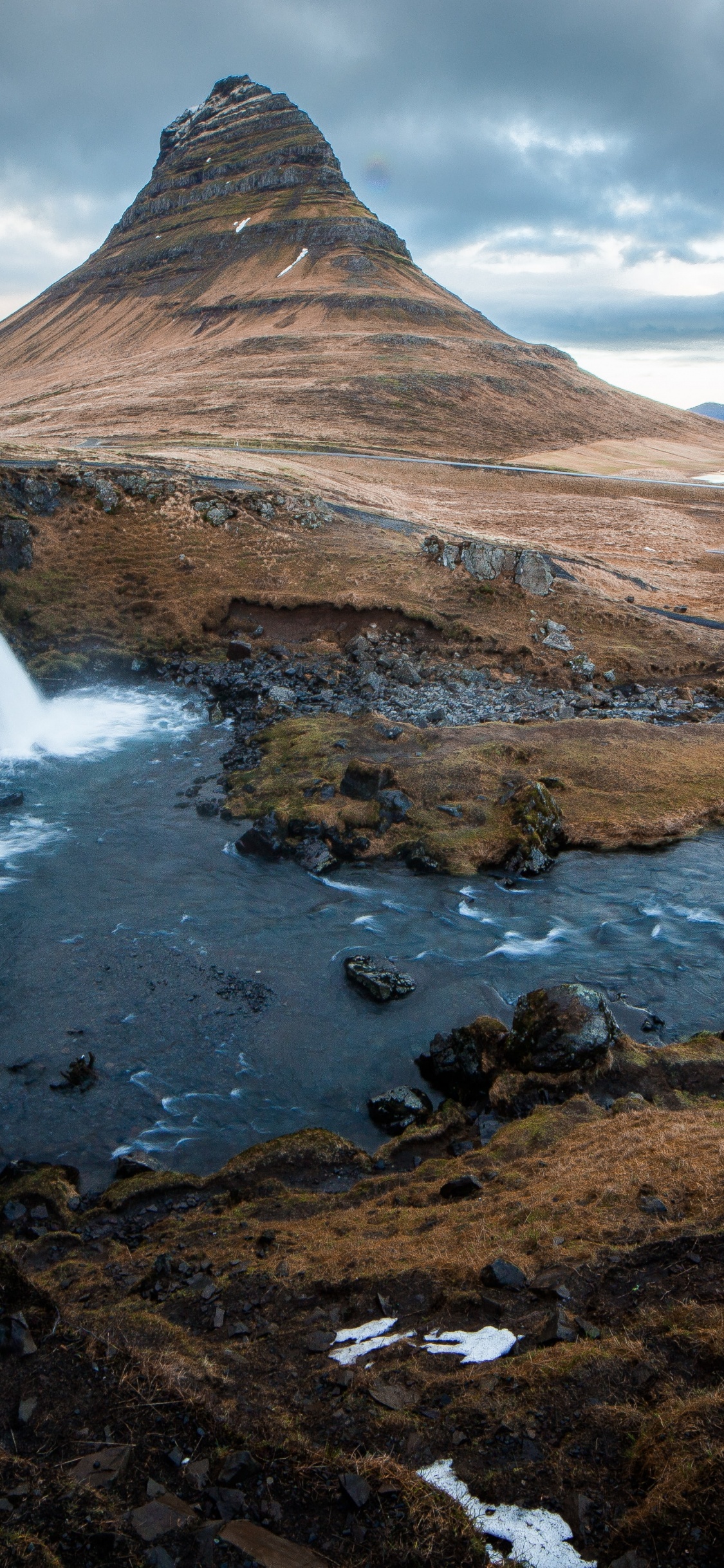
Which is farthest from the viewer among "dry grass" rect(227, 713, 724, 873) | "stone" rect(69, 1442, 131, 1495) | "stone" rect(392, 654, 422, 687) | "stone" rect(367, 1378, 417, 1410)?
"stone" rect(392, 654, 422, 687)

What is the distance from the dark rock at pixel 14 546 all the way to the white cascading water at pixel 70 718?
663 cm

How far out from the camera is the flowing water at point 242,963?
46.2 feet

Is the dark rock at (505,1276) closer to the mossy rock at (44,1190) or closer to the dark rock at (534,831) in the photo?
the mossy rock at (44,1190)

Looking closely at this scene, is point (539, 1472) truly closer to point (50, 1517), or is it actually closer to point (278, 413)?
point (50, 1517)

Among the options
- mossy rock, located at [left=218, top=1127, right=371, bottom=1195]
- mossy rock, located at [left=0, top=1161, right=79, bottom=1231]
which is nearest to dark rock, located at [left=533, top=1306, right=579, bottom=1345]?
mossy rock, located at [left=218, top=1127, right=371, bottom=1195]

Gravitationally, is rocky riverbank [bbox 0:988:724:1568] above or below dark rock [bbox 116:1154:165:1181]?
above

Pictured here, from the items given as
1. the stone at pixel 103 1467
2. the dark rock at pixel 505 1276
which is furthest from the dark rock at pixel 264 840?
the stone at pixel 103 1467

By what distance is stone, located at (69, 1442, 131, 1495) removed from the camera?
6266 mm

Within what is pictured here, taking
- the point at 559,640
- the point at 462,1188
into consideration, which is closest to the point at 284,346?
the point at 559,640

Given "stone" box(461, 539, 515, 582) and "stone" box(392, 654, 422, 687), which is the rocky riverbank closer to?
"stone" box(392, 654, 422, 687)

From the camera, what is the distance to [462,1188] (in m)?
11.7

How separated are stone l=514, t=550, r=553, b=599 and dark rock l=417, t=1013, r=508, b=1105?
2897 centimetres

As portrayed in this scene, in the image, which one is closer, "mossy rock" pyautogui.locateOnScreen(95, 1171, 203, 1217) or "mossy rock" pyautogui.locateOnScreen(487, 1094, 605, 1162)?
"mossy rock" pyautogui.locateOnScreen(95, 1171, 203, 1217)

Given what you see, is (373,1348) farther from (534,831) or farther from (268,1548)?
(534,831)
